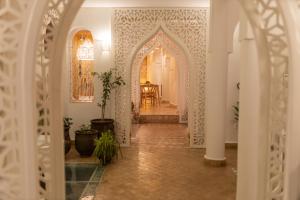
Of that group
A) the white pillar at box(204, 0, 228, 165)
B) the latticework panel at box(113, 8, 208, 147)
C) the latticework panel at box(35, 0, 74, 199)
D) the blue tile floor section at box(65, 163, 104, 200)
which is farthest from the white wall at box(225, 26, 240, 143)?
the latticework panel at box(35, 0, 74, 199)

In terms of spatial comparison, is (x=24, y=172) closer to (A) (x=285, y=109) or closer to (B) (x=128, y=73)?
(A) (x=285, y=109)

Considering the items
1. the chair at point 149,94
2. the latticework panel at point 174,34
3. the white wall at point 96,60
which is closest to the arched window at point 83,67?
the white wall at point 96,60

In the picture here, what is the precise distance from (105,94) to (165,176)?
2.93 metres

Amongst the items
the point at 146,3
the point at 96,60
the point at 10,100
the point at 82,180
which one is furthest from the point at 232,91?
the point at 10,100

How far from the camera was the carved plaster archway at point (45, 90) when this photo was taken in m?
2.12

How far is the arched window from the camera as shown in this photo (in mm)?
9078

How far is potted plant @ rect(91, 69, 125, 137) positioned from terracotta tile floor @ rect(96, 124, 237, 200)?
728mm

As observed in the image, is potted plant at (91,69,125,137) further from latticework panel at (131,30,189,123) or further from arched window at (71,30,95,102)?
latticework panel at (131,30,189,123)

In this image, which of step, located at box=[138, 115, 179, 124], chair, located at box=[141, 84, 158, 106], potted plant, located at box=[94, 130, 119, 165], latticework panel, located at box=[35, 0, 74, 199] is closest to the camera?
latticework panel, located at box=[35, 0, 74, 199]

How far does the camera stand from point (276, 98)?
268 centimetres

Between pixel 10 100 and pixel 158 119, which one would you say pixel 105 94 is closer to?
pixel 158 119

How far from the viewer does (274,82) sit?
2.70 metres

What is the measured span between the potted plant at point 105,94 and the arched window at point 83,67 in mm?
698

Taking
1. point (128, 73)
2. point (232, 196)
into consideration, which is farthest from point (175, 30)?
point (232, 196)
